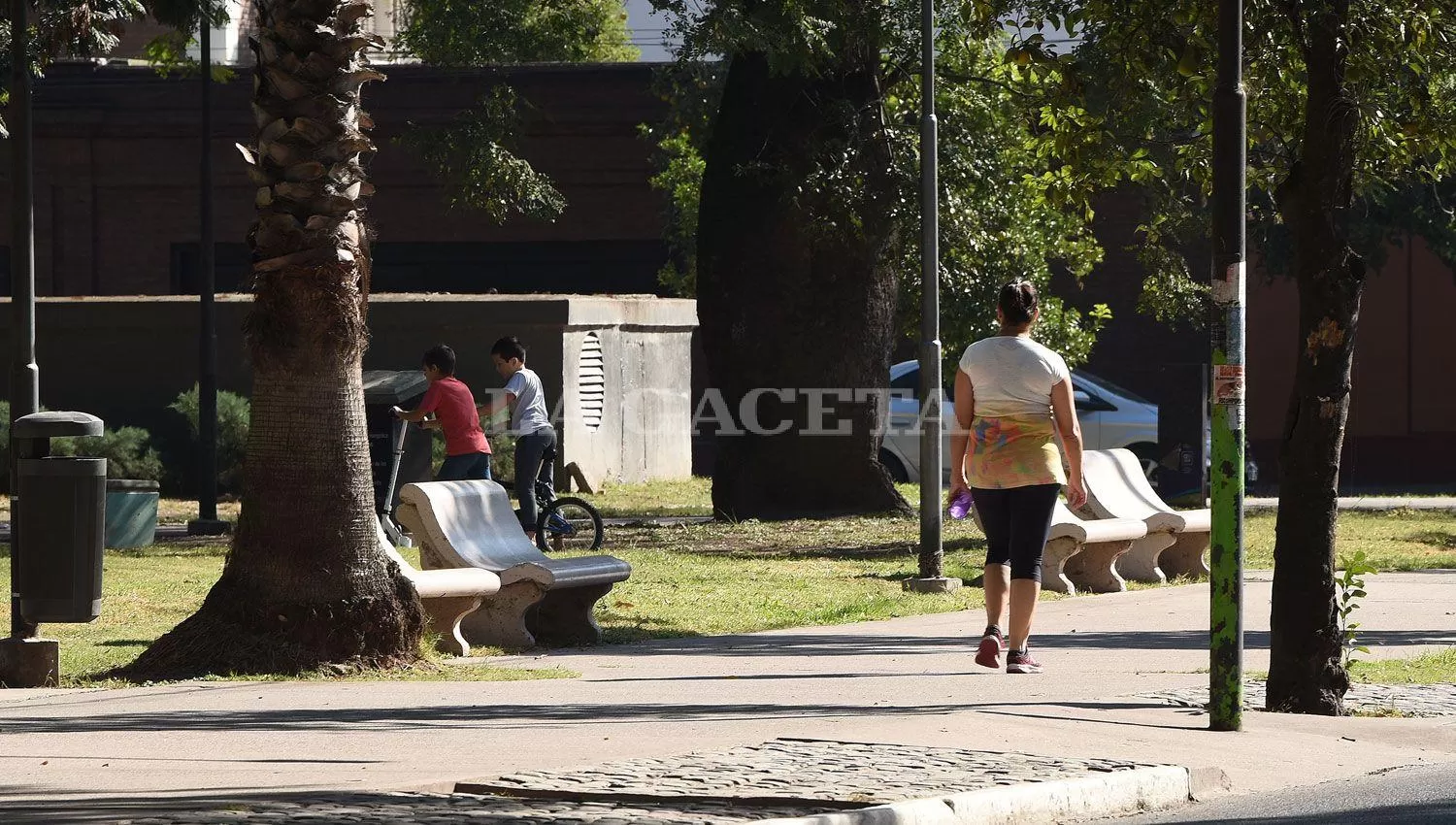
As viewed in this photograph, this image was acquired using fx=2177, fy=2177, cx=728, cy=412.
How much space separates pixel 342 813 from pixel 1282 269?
27.4 m

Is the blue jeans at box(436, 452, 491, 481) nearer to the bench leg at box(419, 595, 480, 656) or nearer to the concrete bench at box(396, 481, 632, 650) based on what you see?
the concrete bench at box(396, 481, 632, 650)

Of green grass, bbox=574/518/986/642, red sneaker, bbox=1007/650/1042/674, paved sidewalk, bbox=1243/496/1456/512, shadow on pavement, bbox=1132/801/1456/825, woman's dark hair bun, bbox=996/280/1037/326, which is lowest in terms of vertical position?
paved sidewalk, bbox=1243/496/1456/512

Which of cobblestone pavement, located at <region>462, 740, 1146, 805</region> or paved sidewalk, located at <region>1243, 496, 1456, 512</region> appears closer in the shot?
cobblestone pavement, located at <region>462, 740, 1146, 805</region>

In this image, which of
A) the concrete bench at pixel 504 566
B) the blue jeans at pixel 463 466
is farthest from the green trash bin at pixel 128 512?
the concrete bench at pixel 504 566

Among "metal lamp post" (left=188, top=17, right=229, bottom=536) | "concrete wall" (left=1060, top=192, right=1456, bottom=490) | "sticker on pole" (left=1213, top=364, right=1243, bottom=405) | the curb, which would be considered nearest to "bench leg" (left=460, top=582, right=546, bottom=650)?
"sticker on pole" (left=1213, top=364, right=1243, bottom=405)

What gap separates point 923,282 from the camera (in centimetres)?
1594

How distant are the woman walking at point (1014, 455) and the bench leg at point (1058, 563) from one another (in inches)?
195

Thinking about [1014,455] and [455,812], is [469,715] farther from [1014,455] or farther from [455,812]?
[1014,455]

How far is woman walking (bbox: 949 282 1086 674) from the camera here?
10.3 meters

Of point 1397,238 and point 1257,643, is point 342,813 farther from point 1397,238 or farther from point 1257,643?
point 1397,238

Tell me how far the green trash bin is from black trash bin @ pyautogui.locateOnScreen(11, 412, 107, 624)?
28.9 ft

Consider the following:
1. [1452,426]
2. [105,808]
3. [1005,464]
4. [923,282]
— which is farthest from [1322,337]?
[1452,426]

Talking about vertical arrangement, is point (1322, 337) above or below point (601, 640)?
above

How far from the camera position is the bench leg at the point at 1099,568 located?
16.0 m
